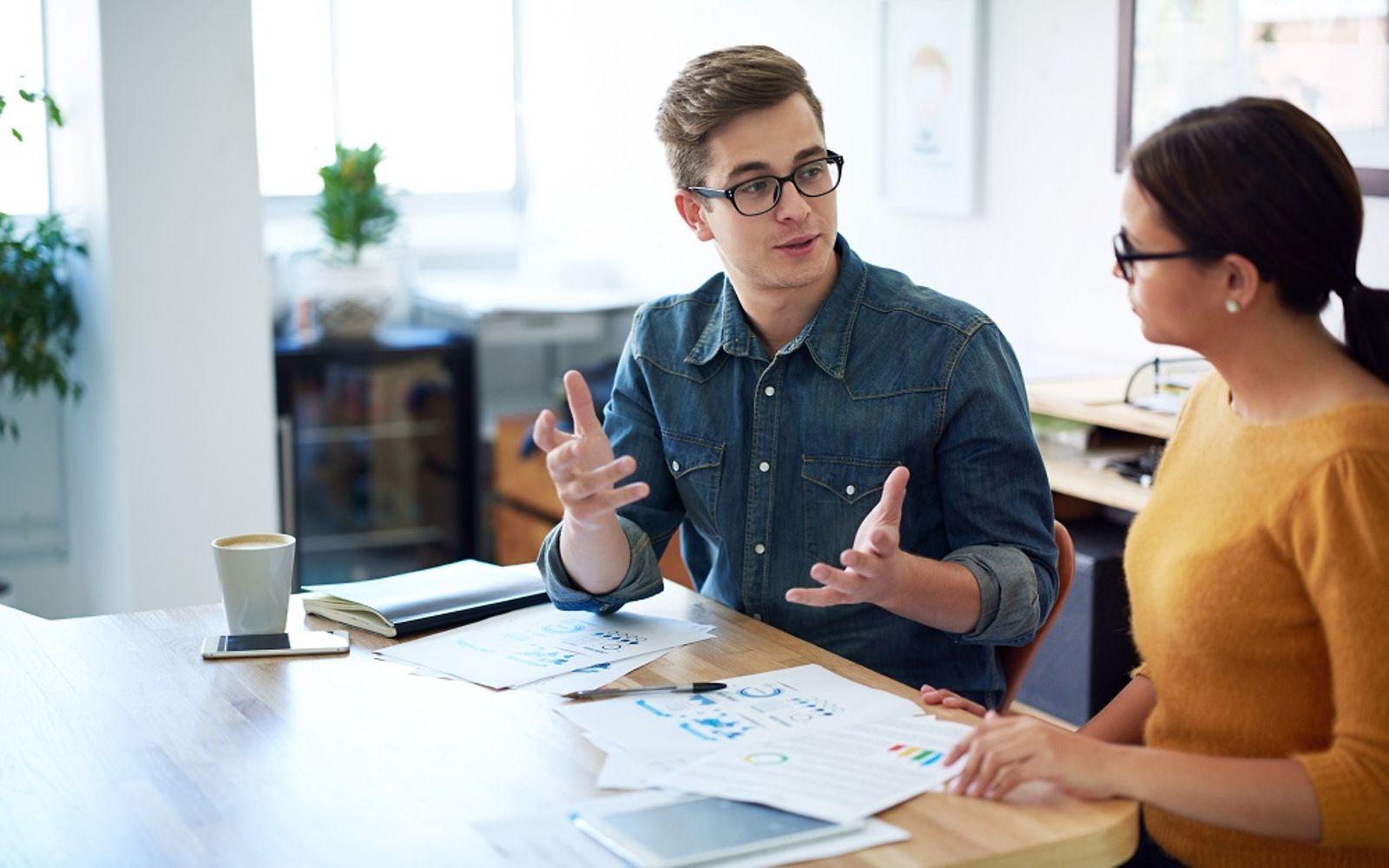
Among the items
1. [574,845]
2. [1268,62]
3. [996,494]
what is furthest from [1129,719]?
[1268,62]

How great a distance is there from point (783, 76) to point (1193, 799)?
1022 millimetres

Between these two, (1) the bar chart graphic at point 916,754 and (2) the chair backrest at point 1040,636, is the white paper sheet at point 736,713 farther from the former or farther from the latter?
(2) the chair backrest at point 1040,636

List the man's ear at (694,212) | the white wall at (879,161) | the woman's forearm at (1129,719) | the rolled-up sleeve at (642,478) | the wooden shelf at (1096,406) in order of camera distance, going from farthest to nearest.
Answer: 1. the white wall at (879,161)
2. the wooden shelf at (1096,406)
3. the man's ear at (694,212)
4. the rolled-up sleeve at (642,478)
5. the woman's forearm at (1129,719)

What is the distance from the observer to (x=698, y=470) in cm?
193

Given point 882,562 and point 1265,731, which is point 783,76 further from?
point 1265,731

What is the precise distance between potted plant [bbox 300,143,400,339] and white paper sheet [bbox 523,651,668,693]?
3073 mm

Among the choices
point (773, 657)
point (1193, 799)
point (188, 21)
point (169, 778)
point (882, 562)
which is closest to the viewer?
point (1193, 799)

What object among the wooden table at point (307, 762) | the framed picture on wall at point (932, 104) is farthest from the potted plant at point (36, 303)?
the wooden table at point (307, 762)

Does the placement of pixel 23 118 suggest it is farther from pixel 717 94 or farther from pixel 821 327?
pixel 821 327

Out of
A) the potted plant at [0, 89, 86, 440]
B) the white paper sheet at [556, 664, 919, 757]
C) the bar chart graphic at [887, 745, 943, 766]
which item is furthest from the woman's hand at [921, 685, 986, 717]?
the potted plant at [0, 89, 86, 440]

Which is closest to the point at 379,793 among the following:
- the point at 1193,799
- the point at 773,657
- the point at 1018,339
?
the point at 773,657

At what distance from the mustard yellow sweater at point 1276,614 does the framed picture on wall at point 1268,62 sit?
1435 millimetres

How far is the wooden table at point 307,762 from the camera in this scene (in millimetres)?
1180

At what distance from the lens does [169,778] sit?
1.32m
